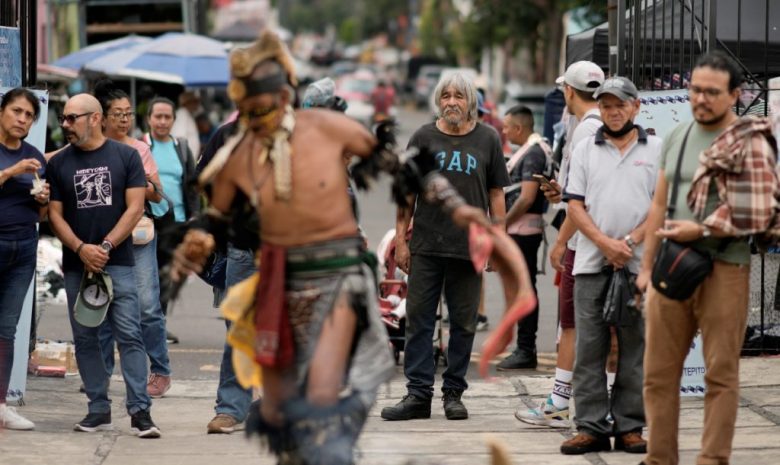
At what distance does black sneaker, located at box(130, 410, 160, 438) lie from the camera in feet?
26.7

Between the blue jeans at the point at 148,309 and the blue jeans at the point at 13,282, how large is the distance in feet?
2.19

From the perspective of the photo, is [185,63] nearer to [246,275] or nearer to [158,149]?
[158,149]

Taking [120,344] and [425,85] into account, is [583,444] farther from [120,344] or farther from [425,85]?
[425,85]

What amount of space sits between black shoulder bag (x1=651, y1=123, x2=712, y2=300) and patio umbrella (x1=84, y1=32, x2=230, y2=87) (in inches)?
478

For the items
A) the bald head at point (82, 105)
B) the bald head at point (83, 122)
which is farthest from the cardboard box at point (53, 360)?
the bald head at point (82, 105)

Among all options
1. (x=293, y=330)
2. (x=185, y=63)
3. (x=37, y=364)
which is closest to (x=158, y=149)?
(x=37, y=364)

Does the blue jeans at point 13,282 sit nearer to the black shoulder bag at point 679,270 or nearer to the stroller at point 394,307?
the stroller at point 394,307

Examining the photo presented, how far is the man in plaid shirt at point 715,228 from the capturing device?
630 centimetres

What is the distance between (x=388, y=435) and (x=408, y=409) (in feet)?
1.59

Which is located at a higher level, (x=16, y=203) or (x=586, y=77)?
(x=586, y=77)

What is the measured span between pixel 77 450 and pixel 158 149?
3098 mm

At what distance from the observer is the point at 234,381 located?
8.43 metres

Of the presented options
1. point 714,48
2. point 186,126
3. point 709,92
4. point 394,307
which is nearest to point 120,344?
point 394,307

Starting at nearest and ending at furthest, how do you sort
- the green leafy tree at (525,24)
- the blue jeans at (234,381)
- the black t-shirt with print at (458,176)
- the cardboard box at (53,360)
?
the blue jeans at (234,381)
the black t-shirt with print at (458,176)
the cardboard box at (53,360)
the green leafy tree at (525,24)
